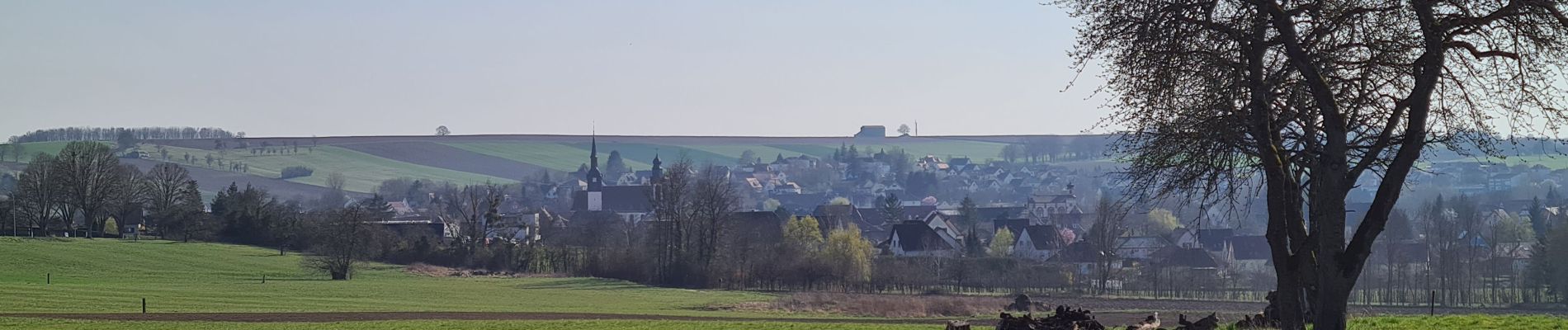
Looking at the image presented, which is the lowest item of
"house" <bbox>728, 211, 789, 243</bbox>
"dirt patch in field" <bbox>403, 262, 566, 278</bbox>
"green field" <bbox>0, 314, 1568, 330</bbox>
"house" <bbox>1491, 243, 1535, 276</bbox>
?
"dirt patch in field" <bbox>403, 262, 566, 278</bbox>

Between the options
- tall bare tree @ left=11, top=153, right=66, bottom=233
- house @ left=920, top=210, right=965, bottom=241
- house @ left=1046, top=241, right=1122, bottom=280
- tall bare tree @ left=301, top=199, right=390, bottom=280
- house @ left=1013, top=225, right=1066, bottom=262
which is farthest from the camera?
house @ left=920, top=210, right=965, bottom=241

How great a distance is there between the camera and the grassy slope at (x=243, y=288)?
49219mm

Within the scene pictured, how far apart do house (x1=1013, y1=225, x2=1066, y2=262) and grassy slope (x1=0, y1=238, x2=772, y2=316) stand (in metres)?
36.4

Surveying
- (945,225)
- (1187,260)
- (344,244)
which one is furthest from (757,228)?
(344,244)

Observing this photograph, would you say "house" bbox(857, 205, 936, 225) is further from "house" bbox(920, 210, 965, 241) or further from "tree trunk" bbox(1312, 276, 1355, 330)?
"tree trunk" bbox(1312, 276, 1355, 330)

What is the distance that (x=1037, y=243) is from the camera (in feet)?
353

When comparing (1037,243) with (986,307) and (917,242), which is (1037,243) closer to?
(917,242)

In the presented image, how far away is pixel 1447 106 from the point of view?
52.9 ft

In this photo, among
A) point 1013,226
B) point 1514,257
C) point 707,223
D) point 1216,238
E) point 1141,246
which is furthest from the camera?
point 1013,226

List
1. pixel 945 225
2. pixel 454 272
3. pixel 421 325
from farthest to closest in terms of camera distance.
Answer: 1. pixel 945 225
2. pixel 454 272
3. pixel 421 325

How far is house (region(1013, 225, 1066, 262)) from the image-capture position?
10331 centimetres

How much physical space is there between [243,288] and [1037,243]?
61.5m

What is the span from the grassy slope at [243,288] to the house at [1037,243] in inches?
1433

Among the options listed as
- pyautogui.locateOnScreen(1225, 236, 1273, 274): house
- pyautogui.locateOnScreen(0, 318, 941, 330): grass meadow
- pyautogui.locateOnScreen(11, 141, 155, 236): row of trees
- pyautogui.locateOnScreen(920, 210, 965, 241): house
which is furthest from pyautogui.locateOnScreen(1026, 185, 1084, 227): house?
pyautogui.locateOnScreen(0, 318, 941, 330): grass meadow
